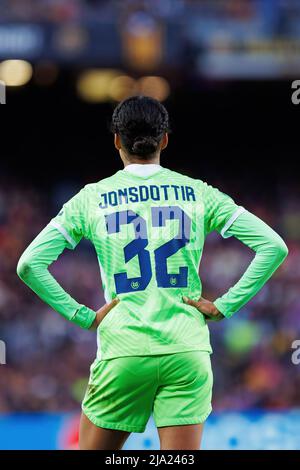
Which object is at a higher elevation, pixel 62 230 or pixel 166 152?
pixel 62 230

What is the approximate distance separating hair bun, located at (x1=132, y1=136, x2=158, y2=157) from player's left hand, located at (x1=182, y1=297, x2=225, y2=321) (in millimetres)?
585

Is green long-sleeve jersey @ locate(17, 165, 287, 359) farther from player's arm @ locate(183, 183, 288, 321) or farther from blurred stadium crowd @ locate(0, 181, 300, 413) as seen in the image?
blurred stadium crowd @ locate(0, 181, 300, 413)

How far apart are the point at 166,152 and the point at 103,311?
12873mm

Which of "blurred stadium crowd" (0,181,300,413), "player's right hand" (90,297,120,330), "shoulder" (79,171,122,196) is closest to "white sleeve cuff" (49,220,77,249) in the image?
A: "shoulder" (79,171,122,196)

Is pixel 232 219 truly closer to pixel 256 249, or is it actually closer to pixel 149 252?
pixel 256 249

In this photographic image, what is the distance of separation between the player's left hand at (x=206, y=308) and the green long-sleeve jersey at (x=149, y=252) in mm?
19

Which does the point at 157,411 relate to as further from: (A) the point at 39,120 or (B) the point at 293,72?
(A) the point at 39,120

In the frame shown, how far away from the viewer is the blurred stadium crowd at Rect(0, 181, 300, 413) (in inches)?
461

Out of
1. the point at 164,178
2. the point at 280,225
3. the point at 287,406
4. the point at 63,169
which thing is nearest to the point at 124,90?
the point at 63,169

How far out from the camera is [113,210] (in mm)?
3469

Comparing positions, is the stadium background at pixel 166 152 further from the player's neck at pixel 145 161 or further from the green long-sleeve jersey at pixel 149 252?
the player's neck at pixel 145 161

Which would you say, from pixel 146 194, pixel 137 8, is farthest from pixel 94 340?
pixel 146 194

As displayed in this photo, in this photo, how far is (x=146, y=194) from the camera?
349 centimetres

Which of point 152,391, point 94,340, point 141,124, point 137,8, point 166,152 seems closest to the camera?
point 152,391
